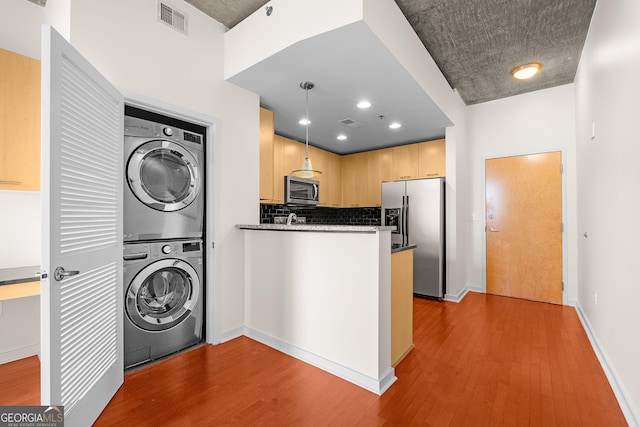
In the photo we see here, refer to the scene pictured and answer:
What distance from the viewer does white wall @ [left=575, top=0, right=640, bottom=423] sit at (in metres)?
1.57

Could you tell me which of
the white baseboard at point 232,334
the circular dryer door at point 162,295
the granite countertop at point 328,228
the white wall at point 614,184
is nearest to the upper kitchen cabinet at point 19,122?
the circular dryer door at point 162,295

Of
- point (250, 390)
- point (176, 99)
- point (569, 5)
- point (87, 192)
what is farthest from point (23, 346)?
point (569, 5)

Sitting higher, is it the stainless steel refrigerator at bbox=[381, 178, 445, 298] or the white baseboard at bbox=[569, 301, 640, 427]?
the stainless steel refrigerator at bbox=[381, 178, 445, 298]

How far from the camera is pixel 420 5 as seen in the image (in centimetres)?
234

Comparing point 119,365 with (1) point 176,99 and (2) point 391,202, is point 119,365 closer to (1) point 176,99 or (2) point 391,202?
(1) point 176,99

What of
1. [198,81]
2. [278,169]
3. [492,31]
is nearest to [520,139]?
[492,31]

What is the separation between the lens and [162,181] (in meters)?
2.29

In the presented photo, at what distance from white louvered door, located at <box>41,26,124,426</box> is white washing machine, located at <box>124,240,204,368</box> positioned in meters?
0.23

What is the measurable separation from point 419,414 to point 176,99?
2.72 m

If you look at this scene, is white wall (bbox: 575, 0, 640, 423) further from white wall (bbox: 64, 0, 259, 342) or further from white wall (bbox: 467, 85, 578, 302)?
white wall (bbox: 64, 0, 259, 342)

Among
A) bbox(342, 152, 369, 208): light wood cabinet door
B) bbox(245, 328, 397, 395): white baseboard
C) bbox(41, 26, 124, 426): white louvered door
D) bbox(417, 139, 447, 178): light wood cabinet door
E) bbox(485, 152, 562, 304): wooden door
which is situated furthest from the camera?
bbox(342, 152, 369, 208): light wood cabinet door

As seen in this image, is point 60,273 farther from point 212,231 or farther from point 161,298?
point 212,231

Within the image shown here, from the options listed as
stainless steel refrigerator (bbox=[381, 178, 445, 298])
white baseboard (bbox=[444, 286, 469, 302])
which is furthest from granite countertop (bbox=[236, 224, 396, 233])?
white baseboard (bbox=[444, 286, 469, 302])

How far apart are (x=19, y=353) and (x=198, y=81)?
2552mm
